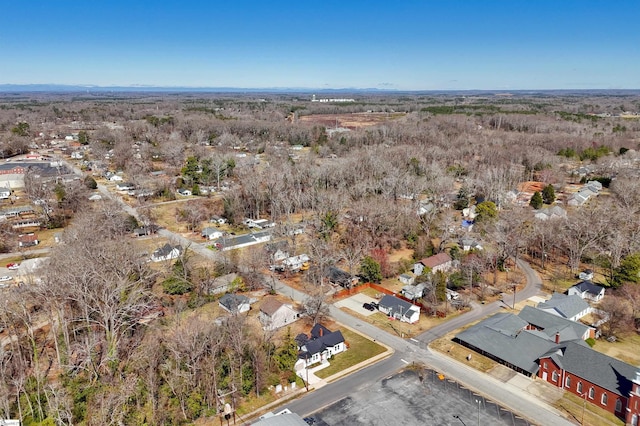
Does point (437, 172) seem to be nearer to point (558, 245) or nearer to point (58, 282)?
point (558, 245)

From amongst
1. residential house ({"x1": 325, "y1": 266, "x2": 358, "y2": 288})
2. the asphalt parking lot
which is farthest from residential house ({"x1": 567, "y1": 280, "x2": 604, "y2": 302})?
residential house ({"x1": 325, "y1": 266, "x2": 358, "y2": 288})

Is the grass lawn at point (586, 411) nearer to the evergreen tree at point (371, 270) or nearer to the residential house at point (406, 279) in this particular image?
the residential house at point (406, 279)

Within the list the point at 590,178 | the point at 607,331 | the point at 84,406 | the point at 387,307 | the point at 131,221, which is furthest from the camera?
the point at 590,178

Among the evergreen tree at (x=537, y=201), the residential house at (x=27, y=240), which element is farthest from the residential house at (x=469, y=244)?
the residential house at (x=27, y=240)

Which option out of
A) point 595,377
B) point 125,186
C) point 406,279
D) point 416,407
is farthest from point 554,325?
point 125,186

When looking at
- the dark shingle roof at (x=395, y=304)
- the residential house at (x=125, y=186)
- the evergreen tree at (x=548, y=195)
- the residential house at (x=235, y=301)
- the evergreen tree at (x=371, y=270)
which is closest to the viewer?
the dark shingle roof at (x=395, y=304)

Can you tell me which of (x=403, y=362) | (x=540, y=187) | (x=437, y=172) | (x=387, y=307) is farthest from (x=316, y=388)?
(x=540, y=187)
